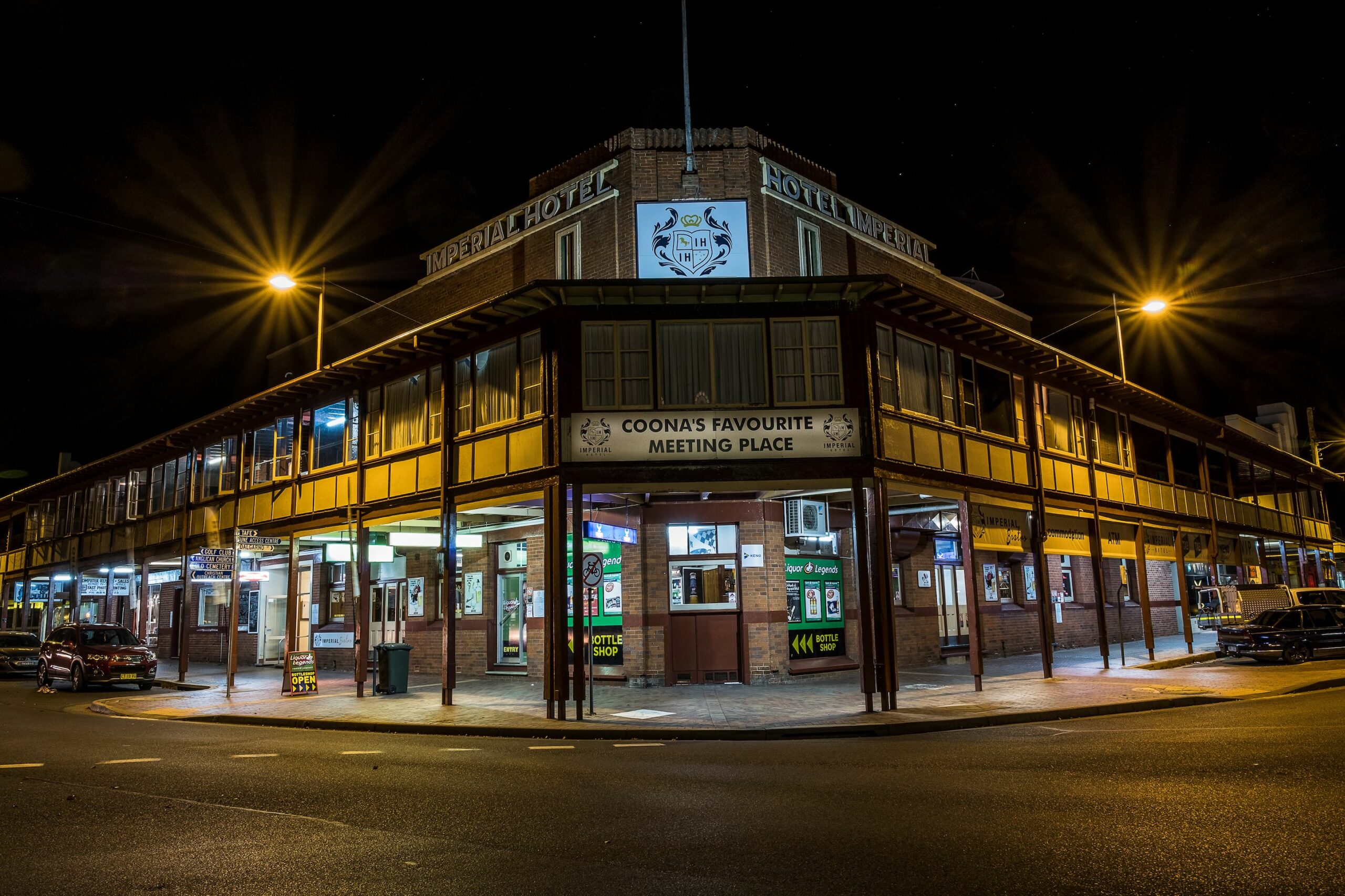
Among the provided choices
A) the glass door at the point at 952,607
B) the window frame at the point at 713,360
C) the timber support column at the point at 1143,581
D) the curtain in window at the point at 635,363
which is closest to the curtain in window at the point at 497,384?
the curtain in window at the point at 635,363

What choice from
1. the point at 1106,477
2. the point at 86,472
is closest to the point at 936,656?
the point at 1106,477

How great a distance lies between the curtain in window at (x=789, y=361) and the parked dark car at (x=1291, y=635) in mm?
14119

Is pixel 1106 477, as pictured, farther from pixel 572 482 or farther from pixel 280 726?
pixel 280 726

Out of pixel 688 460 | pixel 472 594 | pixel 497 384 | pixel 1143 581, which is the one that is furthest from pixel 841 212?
pixel 472 594

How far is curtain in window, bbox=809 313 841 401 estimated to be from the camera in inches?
666

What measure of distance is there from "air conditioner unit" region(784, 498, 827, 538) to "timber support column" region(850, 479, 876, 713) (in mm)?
3807

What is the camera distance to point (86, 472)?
3562 cm

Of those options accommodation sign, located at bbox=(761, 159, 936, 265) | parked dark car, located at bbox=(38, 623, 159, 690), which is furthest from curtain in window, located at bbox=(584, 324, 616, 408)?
parked dark car, located at bbox=(38, 623, 159, 690)

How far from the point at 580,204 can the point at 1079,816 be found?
1729 centimetres

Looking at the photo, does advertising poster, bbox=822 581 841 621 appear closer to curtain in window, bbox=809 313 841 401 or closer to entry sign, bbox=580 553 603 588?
curtain in window, bbox=809 313 841 401

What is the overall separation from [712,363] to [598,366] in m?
2.09

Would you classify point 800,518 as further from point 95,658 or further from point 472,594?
point 95,658

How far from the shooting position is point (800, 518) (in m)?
20.3

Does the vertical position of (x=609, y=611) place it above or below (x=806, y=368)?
below
